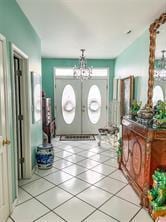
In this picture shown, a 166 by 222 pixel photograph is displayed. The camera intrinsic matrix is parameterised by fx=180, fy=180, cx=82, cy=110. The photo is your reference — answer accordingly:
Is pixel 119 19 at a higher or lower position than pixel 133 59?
higher

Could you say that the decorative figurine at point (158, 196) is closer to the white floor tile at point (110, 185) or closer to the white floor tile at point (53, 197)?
the white floor tile at point (110, 185)

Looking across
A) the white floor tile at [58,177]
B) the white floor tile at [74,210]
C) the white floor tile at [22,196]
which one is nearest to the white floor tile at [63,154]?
the white floor tile at [58,177]

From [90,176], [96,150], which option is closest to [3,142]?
[90,176]

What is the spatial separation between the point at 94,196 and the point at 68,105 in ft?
13.4

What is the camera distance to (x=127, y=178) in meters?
3.03

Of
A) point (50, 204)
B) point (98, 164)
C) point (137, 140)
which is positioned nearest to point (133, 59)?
point (137, 140)

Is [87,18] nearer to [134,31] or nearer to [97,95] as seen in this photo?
[134,31]

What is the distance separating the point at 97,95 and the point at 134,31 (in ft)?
10.4

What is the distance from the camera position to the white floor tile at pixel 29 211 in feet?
6.83

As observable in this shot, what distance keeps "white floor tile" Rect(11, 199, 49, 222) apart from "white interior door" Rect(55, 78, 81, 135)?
400 cm

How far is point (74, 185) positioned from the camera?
287 centimetres

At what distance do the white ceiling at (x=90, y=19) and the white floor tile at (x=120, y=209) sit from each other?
262 centimetres

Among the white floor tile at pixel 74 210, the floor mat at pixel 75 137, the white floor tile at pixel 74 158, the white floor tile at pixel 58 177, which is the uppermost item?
the floor mat at pixel 75 137

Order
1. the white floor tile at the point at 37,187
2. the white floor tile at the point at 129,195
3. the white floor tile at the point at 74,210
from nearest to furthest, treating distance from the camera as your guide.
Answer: the white floor tile at the point at 74,210, the white floor tile at the point at 129,195, the white floor tile at the point at 37,187
